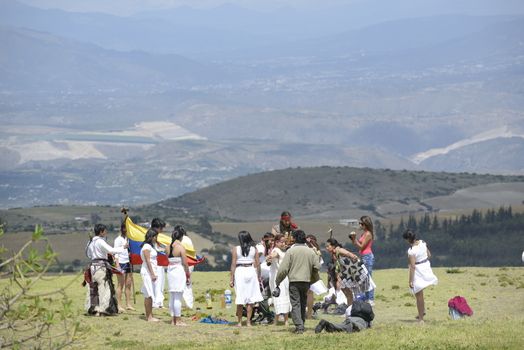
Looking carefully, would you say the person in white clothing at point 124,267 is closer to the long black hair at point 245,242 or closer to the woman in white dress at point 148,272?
the woman in white dress at point 148,272

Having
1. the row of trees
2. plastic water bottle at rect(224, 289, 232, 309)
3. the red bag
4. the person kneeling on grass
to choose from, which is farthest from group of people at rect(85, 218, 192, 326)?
the row of trees

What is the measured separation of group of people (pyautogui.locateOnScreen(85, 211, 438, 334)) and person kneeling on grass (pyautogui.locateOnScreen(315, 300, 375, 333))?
0.03 metres

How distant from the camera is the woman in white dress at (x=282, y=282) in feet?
91.7

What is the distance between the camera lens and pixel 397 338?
2414 centimetres

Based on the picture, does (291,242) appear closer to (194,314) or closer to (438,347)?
(194,314)

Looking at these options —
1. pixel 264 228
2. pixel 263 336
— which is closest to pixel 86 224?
pixel 264 228

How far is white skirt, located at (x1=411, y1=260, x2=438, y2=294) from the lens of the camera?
28406 millimetres

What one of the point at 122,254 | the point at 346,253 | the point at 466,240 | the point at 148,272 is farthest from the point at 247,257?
the point at 466,240

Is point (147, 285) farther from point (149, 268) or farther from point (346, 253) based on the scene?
point (346, 253)

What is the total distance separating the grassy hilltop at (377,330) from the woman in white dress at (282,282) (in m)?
0.51

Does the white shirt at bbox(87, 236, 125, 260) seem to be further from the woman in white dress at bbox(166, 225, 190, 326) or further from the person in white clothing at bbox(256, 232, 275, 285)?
the person in white clothing at bbox(256, 232, 275, 285)

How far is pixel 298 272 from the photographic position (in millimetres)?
26328

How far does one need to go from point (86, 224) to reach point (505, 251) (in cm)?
6851

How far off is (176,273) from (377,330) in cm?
501
